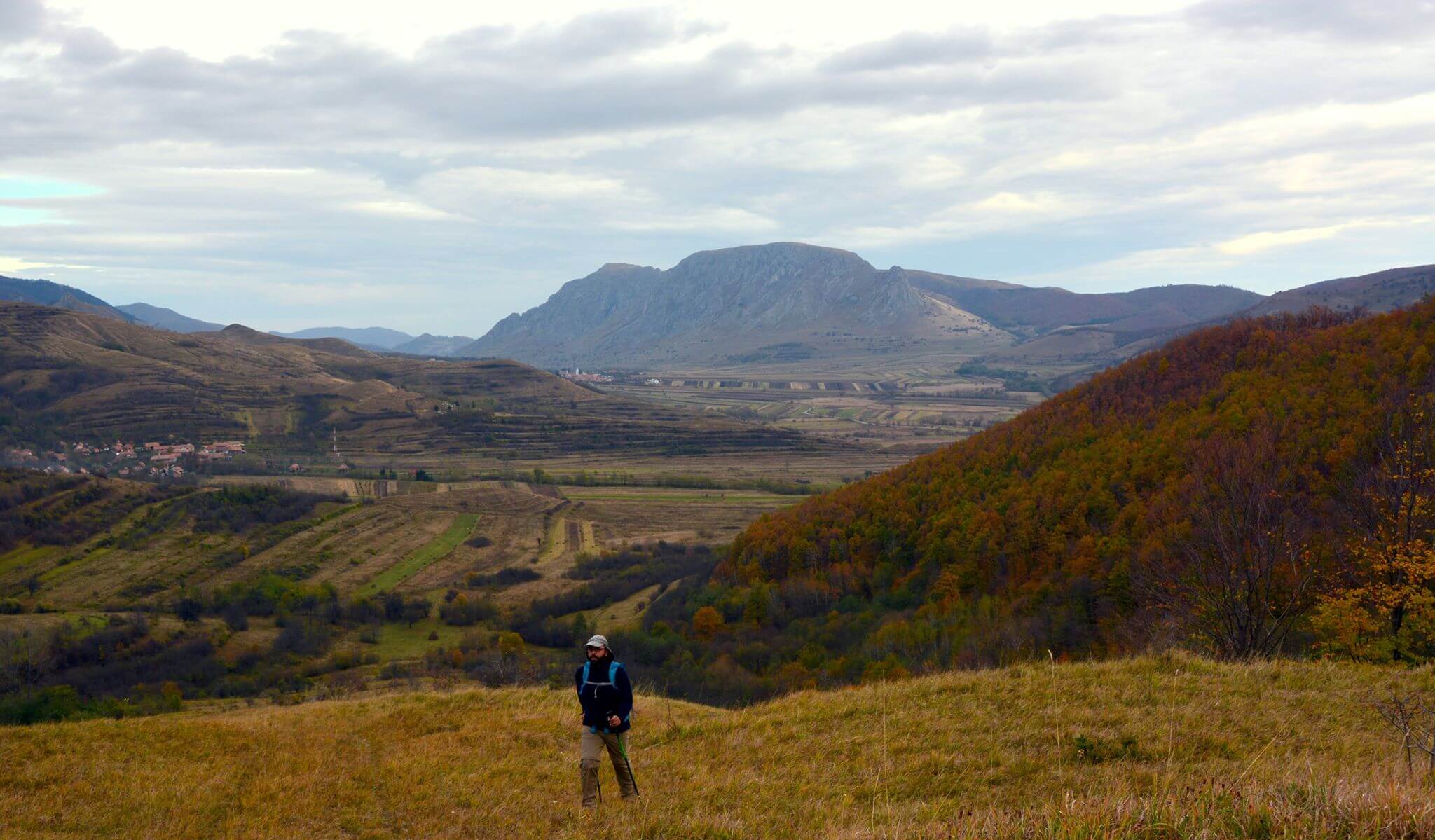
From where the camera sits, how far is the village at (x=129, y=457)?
13425 centimetres

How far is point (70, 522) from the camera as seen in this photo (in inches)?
3046

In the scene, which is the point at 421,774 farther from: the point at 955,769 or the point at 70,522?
the point at 70,522

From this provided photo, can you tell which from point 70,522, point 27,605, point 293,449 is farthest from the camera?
point 293,449

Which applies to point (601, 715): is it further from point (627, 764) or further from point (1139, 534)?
point (1139, 534)

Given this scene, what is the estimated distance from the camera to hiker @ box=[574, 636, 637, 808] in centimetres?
951

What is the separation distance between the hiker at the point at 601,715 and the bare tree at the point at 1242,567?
1326 centimetres

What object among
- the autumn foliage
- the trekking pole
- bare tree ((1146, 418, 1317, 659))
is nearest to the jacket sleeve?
the trekking pole

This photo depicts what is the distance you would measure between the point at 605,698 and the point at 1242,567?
678 inches

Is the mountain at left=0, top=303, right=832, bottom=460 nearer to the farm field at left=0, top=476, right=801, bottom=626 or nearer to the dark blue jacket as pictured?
the farm field at left=0, top=476, right=801, bottom=626

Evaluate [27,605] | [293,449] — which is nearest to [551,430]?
[293,449]

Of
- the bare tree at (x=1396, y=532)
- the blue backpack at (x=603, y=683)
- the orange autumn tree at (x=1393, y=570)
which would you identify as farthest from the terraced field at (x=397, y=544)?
the blue backpack at (x=603, y=683)

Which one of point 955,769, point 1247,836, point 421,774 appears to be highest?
point 1247,836

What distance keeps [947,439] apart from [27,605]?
16470cm

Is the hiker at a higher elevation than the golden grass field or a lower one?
higher
